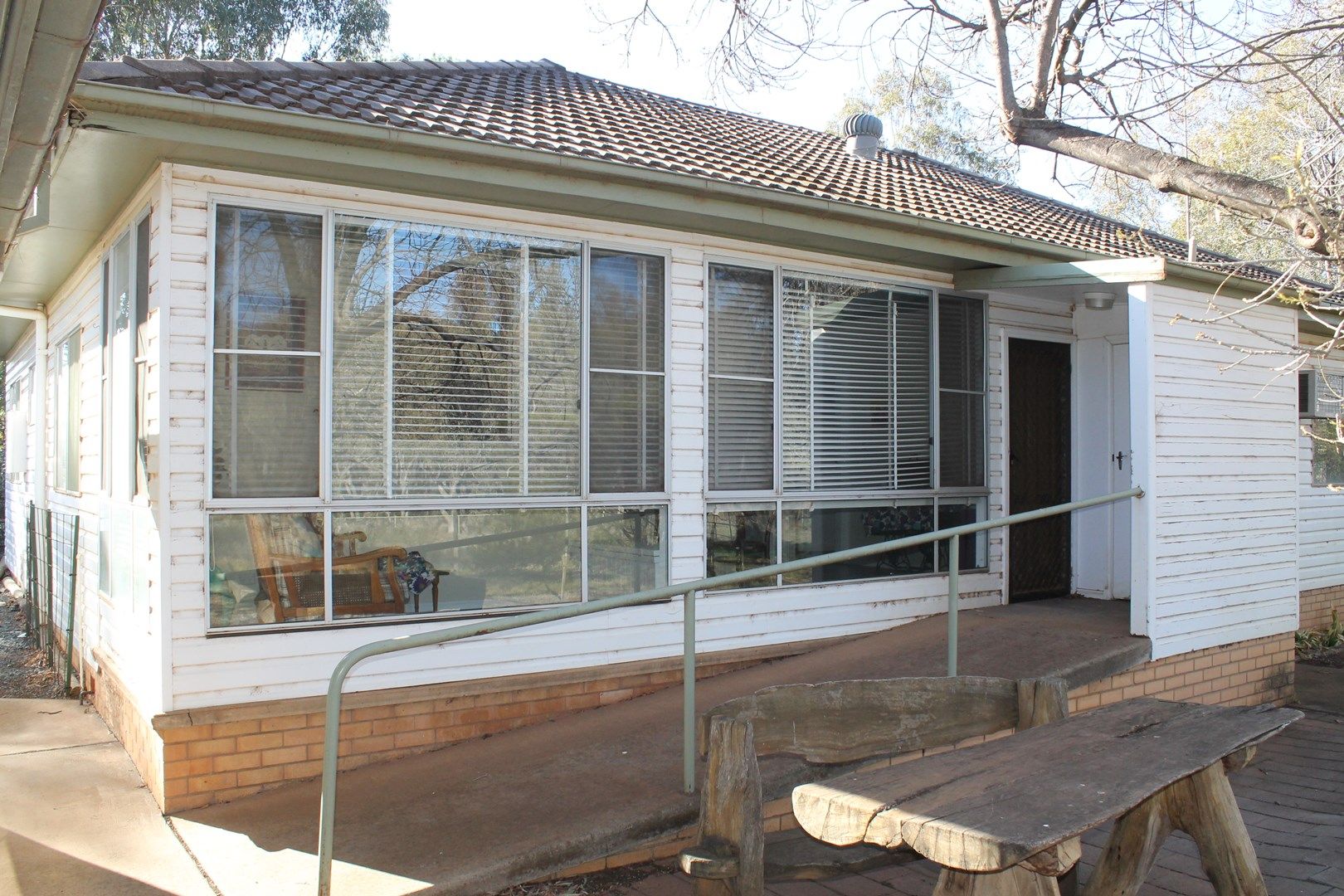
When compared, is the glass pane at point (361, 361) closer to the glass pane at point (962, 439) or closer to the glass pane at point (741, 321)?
the glass pane at point (741, 321)

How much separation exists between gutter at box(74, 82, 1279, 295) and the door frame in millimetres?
830

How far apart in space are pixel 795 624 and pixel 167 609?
12.2 ft

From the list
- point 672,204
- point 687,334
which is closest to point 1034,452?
point 687,334

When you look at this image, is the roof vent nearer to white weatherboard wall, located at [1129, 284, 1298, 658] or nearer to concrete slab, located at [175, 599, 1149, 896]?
white weatherboard wall, located at [1129, 284, 1298, 658]

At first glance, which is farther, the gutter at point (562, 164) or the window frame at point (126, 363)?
the window frame at point (126, 363)

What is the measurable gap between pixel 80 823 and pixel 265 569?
1373mm

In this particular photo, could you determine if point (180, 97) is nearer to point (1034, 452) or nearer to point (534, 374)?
point (534, 374)

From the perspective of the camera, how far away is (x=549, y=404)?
20.1 ft

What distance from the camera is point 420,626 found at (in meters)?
5.64

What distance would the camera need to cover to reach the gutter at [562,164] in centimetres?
457

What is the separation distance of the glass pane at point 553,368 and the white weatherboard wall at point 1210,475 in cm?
363

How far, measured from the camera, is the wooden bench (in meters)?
3.40

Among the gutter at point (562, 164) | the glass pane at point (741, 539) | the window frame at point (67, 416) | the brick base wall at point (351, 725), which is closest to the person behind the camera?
the gutter at point (562, 164)

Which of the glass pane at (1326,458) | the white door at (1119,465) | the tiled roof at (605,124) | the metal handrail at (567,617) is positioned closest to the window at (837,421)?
the tiled roof at (605,124)
